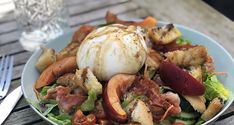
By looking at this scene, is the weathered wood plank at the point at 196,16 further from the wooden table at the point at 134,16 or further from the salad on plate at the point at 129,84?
the salad on plate at the point at 129,84

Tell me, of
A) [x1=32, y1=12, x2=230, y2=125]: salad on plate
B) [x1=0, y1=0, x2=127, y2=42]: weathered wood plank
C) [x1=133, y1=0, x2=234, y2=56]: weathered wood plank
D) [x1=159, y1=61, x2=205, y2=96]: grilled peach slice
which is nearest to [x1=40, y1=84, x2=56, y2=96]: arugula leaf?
[x1=32, y1=12, x2=230, y2=125]: salad on plate

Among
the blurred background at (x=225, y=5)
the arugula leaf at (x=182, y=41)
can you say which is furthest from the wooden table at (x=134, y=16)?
the blurred background at (x=225, y=5)

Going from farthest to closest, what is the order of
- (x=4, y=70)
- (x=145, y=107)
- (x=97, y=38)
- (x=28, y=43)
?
(x=28, y=43) < (x=4, y=70) < (x=97, y=38) < (x=145, y=107)

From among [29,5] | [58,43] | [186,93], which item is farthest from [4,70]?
[186,93]

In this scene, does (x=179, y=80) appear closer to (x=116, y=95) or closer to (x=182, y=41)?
(x=116, y=95)

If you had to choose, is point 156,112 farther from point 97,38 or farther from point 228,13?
point 228,13

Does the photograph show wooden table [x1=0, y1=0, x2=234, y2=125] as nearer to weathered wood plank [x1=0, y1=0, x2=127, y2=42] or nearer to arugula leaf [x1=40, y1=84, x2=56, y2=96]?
weathered wood plank [x1=0, y1=0, x2=127, y2=42]

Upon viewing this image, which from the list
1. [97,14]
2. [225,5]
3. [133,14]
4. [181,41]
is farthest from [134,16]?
[225,5]
